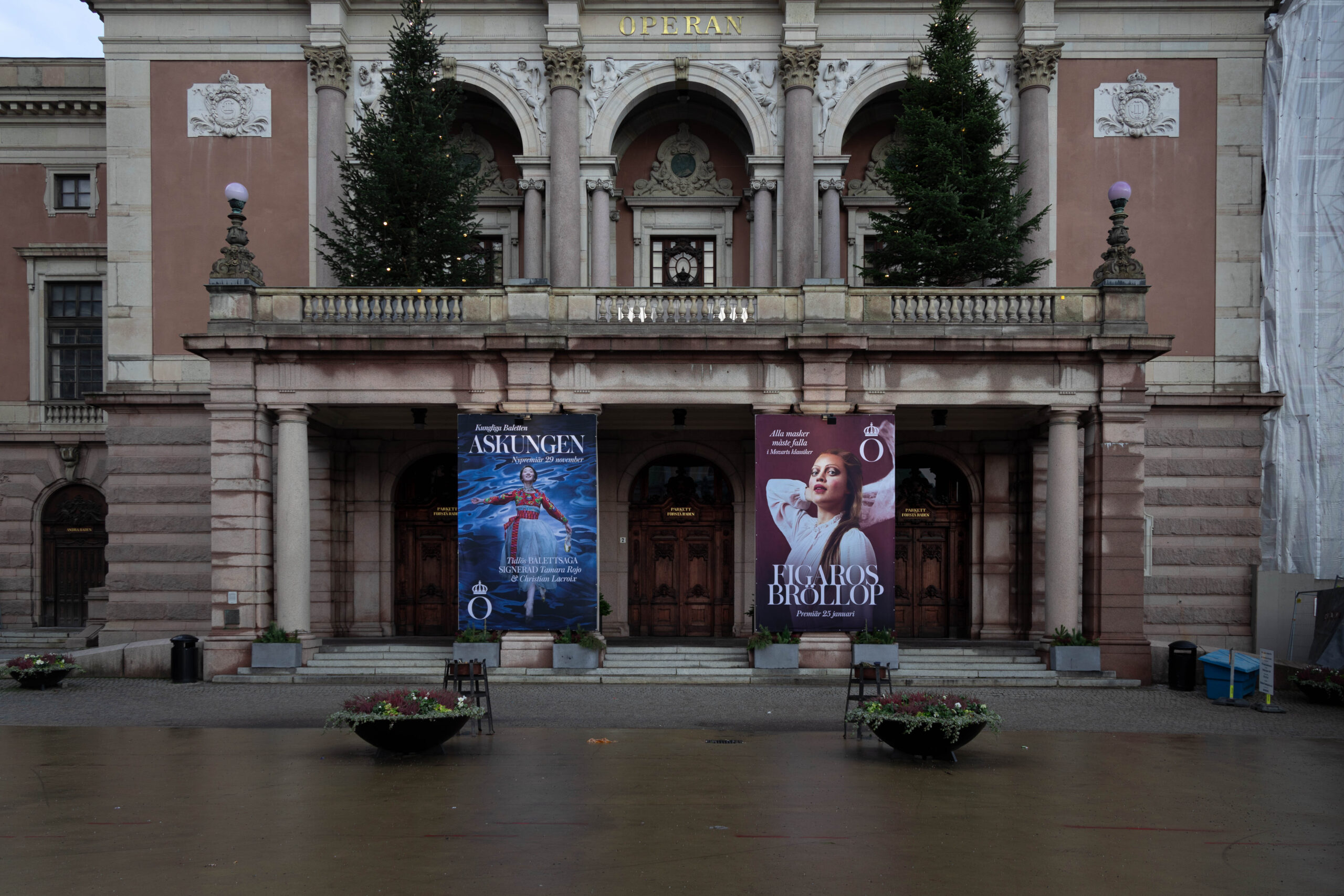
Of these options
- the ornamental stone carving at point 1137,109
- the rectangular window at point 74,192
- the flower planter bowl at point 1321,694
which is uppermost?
the ornamental stone carving at point 1137,109

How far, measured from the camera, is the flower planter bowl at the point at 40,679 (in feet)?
69.2

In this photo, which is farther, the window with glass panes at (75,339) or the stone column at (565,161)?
the window with glass panes at (75,339)

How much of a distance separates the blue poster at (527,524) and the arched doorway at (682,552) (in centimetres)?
559

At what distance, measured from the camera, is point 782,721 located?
56.4ft

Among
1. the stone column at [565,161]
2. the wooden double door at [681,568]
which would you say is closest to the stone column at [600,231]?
the stone column at [565,161]

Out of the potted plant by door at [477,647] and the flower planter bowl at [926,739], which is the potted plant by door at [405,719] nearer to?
the flower planter bowl at [926,739]

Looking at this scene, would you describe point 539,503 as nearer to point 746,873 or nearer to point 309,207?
point 309,207

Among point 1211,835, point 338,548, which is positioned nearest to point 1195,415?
point 1211,835

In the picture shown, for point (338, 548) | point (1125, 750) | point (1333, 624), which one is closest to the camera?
point (1125, 750)

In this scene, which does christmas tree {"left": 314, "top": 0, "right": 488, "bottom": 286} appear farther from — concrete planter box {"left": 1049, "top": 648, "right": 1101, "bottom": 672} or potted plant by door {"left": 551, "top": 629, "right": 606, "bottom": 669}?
concrete planter box {"left": 1049, "top": 648, "right": 1101, "bottom": 672}

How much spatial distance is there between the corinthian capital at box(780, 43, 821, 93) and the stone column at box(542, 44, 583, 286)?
5.38 metres

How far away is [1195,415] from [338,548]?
21668mm

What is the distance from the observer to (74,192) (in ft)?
111

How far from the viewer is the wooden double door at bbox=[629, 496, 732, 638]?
28125 millimetres
